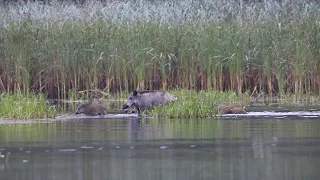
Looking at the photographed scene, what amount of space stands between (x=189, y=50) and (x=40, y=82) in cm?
352

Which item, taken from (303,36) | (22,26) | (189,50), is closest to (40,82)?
(22,26)

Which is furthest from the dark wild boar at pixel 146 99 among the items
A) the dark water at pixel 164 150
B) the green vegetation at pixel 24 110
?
the dark water at pixel 164 150

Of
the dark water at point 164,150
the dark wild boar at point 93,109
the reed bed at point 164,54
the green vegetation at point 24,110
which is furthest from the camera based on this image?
the reed bed at point 164,54

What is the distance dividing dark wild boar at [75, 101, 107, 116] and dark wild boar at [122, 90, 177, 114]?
0.39 meters

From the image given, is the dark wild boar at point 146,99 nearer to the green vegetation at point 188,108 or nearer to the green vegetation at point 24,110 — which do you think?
the green vegetation at point 188,108

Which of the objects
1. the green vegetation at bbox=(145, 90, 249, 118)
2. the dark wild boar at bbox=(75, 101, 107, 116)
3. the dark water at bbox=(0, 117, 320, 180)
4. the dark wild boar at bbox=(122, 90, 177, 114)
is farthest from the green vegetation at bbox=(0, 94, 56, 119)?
the green vegetation at bbox=(145, 90, 249, 118)

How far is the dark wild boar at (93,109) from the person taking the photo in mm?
17906

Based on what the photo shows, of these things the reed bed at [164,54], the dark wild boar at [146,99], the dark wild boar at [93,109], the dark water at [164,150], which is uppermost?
the reed bed at [164,54]

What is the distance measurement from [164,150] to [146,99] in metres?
6.73

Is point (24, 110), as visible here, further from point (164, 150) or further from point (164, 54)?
point (164, 54)

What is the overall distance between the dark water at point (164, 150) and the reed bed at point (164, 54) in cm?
620

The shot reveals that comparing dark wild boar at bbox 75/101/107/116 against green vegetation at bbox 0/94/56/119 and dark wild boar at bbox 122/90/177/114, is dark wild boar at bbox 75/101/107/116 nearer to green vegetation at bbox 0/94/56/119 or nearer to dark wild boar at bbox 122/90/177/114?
dark wild boar at bbox 122/90/177/114

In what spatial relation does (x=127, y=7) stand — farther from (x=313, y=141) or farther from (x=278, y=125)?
(x=313, y=141)

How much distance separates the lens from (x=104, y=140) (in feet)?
A: 42.1
